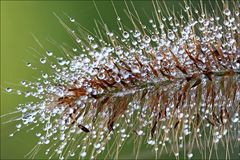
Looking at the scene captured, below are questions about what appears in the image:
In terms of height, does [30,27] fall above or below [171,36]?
above

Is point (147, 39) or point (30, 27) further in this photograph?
point (30, 27)

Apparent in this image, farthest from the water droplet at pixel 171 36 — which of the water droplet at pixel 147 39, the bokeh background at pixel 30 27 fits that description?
the bokeh background at pixel 30 27

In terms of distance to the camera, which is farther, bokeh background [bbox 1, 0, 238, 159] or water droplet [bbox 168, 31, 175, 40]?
bokeh background [bbox 1, 0, 238, 159]

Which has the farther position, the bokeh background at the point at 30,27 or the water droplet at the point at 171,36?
the bokeh background at the point at 30,27

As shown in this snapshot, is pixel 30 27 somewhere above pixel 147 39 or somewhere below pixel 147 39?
above

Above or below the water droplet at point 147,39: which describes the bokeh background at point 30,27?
above

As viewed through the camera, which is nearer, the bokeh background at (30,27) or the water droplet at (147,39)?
the water droplet at (147,39)

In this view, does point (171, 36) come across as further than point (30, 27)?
No

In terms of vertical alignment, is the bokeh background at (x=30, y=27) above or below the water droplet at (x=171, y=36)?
above

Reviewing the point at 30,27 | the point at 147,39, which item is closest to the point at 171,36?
the point at 147,39

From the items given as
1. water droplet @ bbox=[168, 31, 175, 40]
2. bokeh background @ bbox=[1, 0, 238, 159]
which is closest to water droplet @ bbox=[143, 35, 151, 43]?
water droplet @ bbox=[168, 31, 175, 40]

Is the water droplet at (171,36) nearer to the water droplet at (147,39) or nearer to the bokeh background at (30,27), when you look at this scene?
the water droplet at (147,39)

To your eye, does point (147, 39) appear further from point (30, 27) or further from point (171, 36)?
point (30, 27)

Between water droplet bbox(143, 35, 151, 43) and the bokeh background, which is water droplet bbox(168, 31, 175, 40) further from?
the bokeh background
